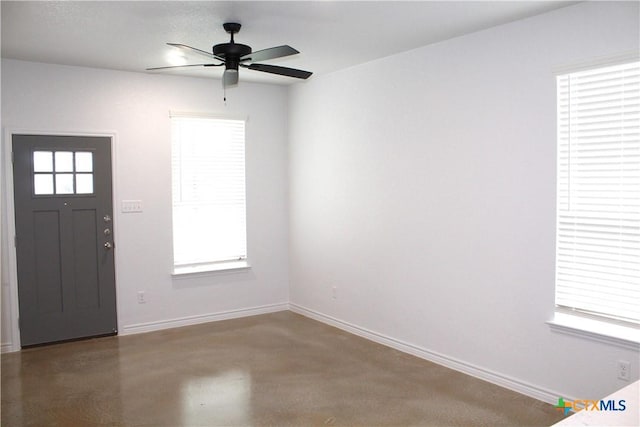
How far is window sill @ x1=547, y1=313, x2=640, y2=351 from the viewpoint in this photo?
307cm

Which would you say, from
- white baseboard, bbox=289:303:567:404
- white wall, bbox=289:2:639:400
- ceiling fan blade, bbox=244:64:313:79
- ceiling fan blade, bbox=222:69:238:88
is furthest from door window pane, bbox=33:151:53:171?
white baseboard, bbox=289:303:567:404

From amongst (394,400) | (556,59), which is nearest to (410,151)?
(556,59)

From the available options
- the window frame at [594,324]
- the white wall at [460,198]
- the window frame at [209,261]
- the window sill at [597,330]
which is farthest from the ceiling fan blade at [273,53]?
the window sill at [597,330]

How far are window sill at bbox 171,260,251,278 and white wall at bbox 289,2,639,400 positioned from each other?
2.97 ft

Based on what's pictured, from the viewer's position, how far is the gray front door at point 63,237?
4812 mm

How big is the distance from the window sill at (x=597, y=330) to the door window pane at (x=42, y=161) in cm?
441

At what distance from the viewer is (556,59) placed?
3.38 metres

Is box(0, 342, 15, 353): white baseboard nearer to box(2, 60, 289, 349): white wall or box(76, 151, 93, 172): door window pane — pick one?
box(2, 60, 289, 349): white wall

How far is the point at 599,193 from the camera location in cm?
325

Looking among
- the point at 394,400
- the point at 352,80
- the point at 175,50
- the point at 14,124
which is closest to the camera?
the point at 394,400

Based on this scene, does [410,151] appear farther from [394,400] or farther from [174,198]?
[174,198]

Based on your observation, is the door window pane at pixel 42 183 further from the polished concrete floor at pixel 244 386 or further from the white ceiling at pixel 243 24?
the polished concrete floor at pixel 244 386

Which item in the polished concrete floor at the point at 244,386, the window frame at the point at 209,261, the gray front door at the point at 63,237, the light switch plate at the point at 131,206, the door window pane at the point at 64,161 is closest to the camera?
the polished concrete floor at the point at 244,386

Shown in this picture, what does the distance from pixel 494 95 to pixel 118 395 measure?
11.3 feet
